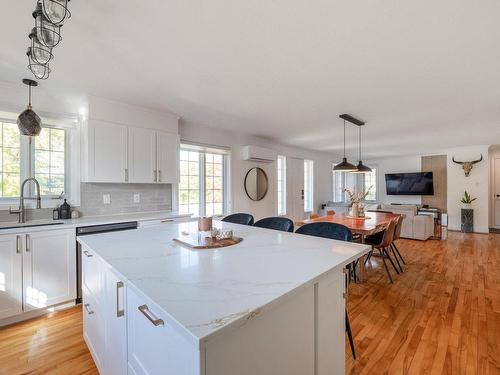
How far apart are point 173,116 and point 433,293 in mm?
3952

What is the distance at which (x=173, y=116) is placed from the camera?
11.5ft

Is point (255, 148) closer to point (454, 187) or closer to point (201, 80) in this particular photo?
point (201, 80)

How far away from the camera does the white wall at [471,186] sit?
20.3 feet

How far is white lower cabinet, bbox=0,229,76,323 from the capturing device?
2.20 m

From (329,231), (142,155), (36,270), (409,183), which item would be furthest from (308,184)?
(36,270)

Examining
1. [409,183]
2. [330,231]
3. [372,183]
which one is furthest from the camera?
[372,183]

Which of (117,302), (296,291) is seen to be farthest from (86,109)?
(296,291)

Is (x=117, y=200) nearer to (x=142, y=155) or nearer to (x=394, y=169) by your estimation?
(x=142, y=155)

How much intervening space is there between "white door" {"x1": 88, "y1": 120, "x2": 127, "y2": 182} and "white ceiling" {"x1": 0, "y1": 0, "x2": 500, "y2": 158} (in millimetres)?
376

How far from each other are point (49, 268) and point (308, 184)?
5.88 m

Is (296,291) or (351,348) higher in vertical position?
(296,291)

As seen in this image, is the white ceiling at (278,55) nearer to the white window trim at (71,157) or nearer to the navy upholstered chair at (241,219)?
the white window trim at (71,157)

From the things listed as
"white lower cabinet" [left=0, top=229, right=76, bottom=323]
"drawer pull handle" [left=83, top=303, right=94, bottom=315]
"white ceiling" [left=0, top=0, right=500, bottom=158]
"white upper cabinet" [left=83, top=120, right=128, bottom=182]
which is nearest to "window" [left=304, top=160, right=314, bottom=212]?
"white ceiling" [left=0, top=0, right=500, bottom=158]

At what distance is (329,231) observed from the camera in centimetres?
208
